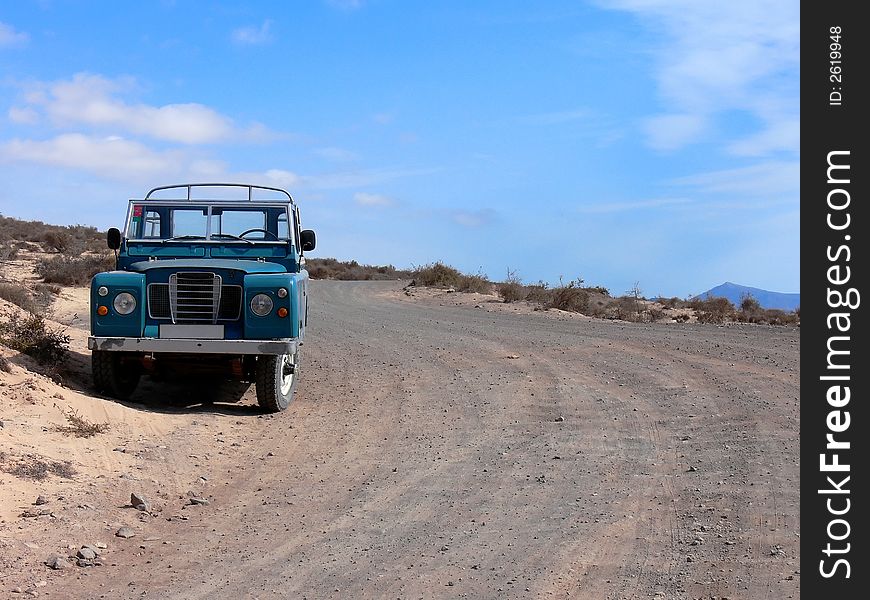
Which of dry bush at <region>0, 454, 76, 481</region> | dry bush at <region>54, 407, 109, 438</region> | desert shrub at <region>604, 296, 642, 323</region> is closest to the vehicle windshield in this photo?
dry bush at <region>54, 407, 109, 438</region>

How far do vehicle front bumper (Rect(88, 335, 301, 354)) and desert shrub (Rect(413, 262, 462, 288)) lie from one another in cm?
2184

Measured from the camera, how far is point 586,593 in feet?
15.9

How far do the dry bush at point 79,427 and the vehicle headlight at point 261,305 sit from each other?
74.1 inches

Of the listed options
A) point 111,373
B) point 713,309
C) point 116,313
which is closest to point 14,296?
point 111,373

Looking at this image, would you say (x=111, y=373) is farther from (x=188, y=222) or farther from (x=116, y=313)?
(x=188, y=222)

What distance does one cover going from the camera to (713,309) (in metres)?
25.2

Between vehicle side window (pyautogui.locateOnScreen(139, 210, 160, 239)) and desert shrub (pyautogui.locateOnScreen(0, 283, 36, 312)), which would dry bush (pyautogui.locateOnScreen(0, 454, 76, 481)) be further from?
desert shrub (pyautogui.locateOnScreen(0, 283, 36, 312))

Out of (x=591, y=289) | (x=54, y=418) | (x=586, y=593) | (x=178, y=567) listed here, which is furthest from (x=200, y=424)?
(x=591, y=289)

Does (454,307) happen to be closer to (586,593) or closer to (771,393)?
(771,393)

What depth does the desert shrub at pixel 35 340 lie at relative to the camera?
A: 10.4 m

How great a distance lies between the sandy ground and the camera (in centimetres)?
512

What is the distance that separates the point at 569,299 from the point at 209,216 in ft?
50.3

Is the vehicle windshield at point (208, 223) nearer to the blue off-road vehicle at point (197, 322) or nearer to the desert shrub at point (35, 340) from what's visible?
the blue off-road vehicle at point (197, 322)
